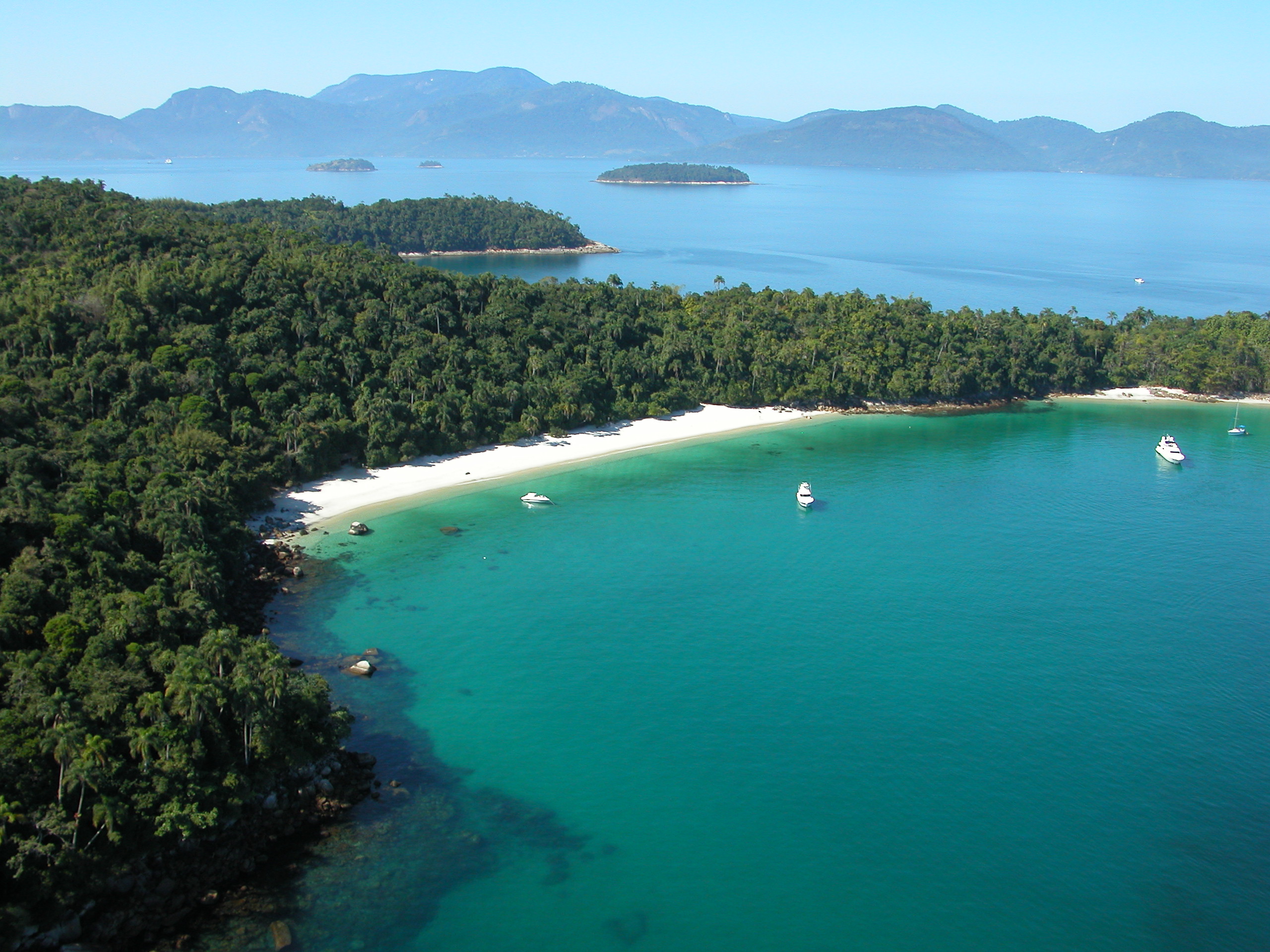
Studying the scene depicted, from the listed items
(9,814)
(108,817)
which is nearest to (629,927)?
(108,817)

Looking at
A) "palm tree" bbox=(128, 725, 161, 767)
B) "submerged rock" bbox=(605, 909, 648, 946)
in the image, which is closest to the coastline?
"palm tree" bbox=(128, 725, 161, 767)

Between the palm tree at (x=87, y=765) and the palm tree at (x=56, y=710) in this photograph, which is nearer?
the palm tree at (x=87, y=765)

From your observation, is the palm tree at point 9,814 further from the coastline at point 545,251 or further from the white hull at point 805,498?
the coastline at point 545,251

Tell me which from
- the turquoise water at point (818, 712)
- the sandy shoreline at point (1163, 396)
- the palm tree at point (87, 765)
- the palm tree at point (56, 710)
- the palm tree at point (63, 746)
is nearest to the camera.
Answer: the palm tree at point (87, 765)

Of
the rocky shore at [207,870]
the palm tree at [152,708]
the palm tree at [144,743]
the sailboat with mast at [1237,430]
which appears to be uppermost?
the palm tree at [152,708]

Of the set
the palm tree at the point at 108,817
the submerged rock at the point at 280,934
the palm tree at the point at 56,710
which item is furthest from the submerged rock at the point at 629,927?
the palm tree at the point at 56,710

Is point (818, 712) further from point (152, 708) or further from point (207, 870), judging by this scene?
point (152, 708)

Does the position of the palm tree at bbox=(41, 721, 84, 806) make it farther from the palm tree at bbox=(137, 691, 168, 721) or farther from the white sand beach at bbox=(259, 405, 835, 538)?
the white sand beach at bbox=(259, 405, 835, 538)
